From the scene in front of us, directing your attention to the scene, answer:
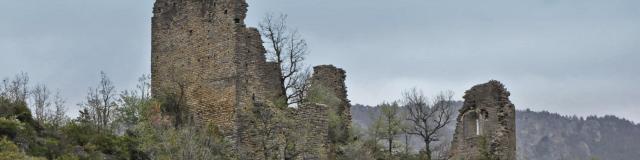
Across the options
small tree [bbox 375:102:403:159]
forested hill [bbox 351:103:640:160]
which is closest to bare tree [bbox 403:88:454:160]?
small tree [bbox 375:102:403:159]

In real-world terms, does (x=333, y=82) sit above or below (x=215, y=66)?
below

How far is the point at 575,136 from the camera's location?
119 metres

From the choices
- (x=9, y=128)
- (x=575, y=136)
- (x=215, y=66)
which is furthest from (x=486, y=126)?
(x=575, y=136)

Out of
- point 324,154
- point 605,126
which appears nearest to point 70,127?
point 324,154

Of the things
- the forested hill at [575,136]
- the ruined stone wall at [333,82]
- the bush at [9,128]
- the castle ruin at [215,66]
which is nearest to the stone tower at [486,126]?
the ruined stone wall at [333,82]

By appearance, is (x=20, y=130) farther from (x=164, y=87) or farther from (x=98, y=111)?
(x=98, y=111)

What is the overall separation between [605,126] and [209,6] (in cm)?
9233

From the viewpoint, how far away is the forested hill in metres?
112

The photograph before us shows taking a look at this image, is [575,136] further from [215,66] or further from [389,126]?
[215,66]

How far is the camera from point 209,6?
118 feet

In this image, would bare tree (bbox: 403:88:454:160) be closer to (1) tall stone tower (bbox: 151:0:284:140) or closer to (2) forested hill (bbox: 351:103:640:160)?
(1) tall stone tower (bbox: 151:0:284:140)

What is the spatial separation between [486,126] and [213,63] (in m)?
9.34

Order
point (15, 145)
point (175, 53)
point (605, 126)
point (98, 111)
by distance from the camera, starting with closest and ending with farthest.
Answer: point (15, 145) → point (175, 53) → point (98, 111) → point (605, 126)

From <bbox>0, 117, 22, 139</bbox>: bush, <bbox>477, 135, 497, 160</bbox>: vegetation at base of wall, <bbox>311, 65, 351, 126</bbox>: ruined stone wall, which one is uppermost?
<bbox>311, 65, 351, 126</bbox>: ruined stone wall
